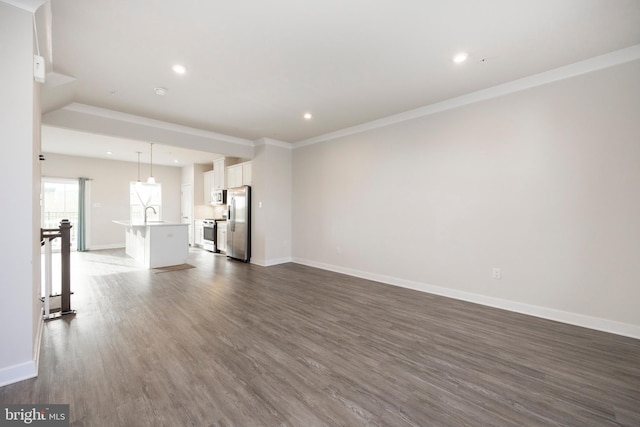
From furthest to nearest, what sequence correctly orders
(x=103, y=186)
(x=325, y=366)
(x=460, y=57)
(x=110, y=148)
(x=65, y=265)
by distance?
(x=103, y=186), (x=110, y=148), (x=65, y=265), (x=460, y=57), (x=325, y=366)

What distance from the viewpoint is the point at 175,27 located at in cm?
231

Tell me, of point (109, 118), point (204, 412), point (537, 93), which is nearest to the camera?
point (204, 412)

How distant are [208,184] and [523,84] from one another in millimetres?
8191

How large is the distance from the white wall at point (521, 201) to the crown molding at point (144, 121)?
112 inches

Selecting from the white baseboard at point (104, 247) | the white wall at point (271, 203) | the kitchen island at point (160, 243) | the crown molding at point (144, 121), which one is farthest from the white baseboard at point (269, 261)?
the white baseboard at point (104, 247)

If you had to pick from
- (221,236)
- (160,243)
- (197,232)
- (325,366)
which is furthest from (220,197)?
(325,366)

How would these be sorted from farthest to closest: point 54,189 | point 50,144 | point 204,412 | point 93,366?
point 54,189, point 50,144, point 93,366, point 204,412

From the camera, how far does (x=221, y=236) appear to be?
25.0ft

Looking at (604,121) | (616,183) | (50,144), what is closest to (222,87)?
(604,121)

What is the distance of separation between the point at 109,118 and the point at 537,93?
235 inches

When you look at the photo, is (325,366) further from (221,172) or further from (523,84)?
(221,172)

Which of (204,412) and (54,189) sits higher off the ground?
(54,189)

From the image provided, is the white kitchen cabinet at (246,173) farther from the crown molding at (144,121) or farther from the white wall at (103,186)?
the white wall at (103,186)

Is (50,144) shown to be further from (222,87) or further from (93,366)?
(93,366)
